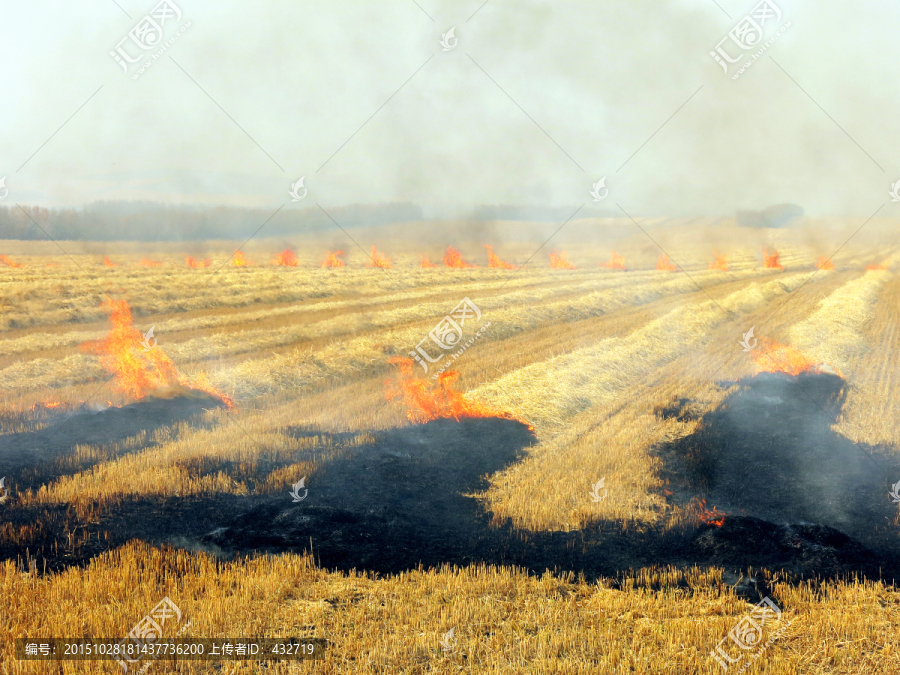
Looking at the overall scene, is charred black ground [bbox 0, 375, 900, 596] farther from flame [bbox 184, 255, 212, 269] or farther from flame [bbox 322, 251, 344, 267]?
flame [bbox 184, 255, 212, 269]

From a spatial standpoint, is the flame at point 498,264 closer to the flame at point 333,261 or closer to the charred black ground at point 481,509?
the flame at point 333,261

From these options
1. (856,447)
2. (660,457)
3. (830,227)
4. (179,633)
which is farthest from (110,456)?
(830,227)

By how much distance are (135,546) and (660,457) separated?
9.67 metres

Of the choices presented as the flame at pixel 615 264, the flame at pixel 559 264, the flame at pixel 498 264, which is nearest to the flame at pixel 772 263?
the flame at pixel 615 264

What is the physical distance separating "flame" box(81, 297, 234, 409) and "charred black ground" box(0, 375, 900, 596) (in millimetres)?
1930

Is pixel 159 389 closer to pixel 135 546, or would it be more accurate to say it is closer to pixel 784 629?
pixel 135 546

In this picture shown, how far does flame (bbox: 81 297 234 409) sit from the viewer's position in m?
15.8

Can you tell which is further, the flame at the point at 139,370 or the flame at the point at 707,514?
the flame at the point at 139,370

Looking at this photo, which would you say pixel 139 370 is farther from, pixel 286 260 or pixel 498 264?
pixel 498 264

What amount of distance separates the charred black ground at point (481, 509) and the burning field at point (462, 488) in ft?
0.18

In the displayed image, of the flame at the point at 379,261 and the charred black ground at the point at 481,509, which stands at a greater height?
the flame at the point at 379,261

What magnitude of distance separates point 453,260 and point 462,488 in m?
46.3

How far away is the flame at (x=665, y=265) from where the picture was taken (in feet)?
177

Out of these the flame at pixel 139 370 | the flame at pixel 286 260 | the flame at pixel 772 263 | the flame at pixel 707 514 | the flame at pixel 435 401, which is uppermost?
the flame at pixel 286 260
